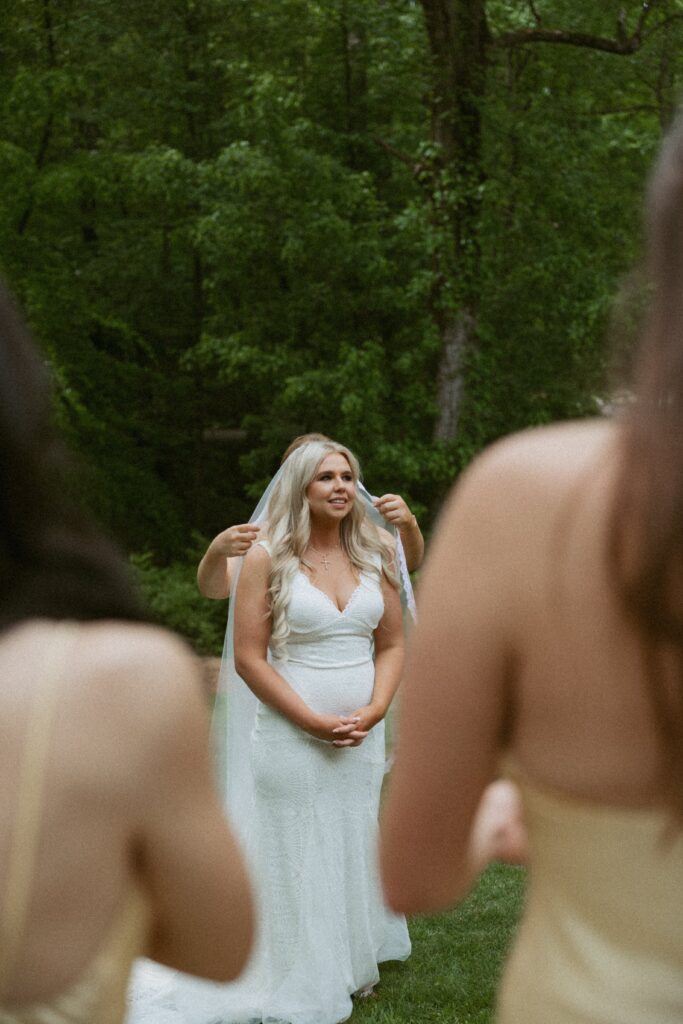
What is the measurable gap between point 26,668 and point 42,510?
0.20 m

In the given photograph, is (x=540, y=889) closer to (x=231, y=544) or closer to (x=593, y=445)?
(x=593, y=445)

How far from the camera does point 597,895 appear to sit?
1.44m

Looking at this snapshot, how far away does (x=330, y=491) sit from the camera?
18.6 ft

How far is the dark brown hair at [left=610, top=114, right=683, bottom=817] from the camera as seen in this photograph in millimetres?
1277

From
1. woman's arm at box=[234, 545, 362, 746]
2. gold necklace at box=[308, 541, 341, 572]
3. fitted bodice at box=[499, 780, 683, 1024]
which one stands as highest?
fitted bodice at box=[499, 780, 683, 1024]

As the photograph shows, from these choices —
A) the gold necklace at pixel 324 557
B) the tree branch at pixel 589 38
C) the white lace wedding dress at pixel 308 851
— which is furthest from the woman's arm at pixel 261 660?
the tree branch at pixel 589 38

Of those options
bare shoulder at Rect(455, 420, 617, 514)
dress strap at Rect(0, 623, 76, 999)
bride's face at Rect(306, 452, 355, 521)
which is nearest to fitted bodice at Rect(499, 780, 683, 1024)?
bare shoulder at Rect(455, 420, 617, 514)

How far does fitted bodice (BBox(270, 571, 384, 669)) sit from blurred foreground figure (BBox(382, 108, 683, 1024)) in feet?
13.2

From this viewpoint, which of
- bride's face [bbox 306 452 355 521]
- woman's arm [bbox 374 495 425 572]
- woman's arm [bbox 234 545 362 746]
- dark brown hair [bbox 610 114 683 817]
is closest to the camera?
dark brown hair [bbox 610 114 683 817]

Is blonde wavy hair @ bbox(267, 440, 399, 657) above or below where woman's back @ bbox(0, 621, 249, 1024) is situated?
below

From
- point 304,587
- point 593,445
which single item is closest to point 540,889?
point 593,445

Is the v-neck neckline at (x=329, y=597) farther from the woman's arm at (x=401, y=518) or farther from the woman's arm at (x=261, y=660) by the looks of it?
the woman's arm at (x=401, y=518)

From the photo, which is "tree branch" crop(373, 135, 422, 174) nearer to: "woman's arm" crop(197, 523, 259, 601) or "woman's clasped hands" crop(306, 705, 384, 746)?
"woman's arm" crop(197, 523, 259, 601)

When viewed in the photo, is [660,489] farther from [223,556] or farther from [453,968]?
[453,968]
